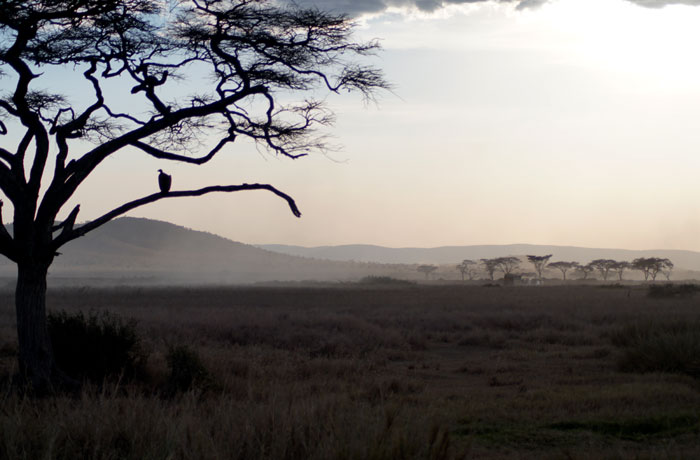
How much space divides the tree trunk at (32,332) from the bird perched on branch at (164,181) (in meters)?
2.35

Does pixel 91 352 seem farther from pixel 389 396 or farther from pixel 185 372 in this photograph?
pixel 389 396

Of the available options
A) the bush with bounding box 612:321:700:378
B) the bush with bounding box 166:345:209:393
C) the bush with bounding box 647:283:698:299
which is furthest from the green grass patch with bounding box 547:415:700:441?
the bush with bounding box 647:283:698:299

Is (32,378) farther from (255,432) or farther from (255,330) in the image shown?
(255,330)

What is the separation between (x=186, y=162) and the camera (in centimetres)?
1201

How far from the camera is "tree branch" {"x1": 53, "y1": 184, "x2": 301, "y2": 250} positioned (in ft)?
35.8

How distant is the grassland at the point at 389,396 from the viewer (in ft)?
18.4

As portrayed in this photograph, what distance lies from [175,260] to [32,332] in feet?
498

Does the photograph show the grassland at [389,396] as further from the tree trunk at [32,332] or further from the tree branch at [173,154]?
the tree branch at [173,154]

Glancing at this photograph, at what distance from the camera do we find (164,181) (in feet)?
36.6

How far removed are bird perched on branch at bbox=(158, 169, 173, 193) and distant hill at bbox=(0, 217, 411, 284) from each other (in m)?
115

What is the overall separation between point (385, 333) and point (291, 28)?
36.6 ft

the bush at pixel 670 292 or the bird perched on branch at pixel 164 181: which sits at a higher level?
the bird perched on branch at pixel 164 181

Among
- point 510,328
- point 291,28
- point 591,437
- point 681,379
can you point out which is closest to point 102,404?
point 591,437

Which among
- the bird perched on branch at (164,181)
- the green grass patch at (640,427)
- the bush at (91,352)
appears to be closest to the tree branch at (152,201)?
the bird perched on branch at (164,181)
